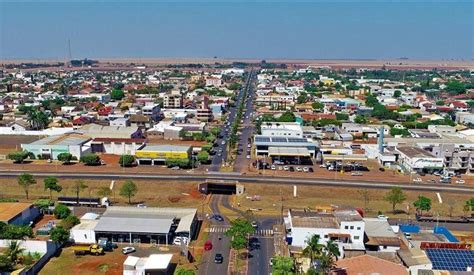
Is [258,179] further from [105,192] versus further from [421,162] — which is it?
[421,162]

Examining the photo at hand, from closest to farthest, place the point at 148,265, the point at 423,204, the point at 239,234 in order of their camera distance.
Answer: the point at 148,265 < the point at 239,234 < the point at 423,204

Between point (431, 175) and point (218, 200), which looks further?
point (431, 175)

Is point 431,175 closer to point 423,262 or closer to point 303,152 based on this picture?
point 303,152

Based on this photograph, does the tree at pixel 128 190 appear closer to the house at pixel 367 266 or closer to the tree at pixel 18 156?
the tree at pixel 18 156

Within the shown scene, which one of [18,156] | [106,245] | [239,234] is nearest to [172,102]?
[18,156]

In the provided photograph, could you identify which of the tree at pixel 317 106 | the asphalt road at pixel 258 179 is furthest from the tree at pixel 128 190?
the tree at pixel 317 106

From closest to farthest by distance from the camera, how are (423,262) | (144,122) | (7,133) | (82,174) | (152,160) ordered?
(423,262), (82,174), (152,160), (7,133), (144,122)

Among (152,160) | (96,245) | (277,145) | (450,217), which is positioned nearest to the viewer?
(96,245)

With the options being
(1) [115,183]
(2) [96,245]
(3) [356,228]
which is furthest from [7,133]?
(3) [356,228]
